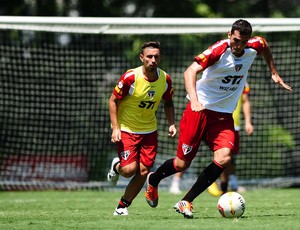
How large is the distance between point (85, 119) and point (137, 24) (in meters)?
4.16

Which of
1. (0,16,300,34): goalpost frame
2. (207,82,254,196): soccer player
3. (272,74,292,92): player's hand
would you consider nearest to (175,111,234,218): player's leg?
(272,74,292,92): player's hand

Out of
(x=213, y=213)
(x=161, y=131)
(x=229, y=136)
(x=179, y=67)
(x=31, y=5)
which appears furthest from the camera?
(x=31, y=5)

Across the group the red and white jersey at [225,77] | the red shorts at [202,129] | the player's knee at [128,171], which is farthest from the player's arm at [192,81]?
the player's knee at [128,171]

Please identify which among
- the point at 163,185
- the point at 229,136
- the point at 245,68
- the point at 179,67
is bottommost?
the point at 163,185

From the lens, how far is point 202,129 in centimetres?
905

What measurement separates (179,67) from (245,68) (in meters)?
9.35

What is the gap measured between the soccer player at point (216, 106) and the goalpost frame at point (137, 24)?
14.3 feet

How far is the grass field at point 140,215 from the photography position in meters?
7.71

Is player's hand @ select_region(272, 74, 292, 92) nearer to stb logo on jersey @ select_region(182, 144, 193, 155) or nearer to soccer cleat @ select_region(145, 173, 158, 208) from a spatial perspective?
stb logo on jersey @ select_region(182, 144, 193, 155)

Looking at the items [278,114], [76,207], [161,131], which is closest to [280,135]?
[278,114]

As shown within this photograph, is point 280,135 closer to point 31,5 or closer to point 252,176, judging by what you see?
point 252,176

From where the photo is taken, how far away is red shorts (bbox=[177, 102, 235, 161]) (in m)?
8.98

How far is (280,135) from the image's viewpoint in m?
17.4

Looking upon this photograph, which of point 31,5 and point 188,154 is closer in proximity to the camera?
point 188,154
